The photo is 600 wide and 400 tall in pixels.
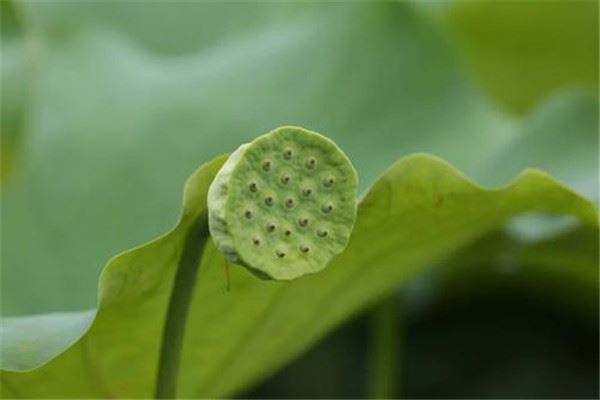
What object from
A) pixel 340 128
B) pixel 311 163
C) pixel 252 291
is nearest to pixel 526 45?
pixel 340 128

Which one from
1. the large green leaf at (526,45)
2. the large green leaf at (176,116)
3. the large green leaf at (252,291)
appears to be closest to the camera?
the large green leaf at (252,291)

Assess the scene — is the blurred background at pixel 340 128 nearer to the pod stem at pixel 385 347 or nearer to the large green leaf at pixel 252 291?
the pod stem at pixel 385 347

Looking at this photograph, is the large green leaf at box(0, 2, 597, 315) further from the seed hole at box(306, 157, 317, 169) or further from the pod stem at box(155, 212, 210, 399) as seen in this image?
the seed hole at box(306, 157, 317, 169)

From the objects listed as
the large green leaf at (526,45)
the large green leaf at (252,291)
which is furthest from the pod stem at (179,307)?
the large green leaf at (526,45)

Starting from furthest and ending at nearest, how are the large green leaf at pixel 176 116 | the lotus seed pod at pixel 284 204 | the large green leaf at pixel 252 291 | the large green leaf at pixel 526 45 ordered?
the large green leaf at pixel 526 45, the large green leaf at pixel 176 116, the large green leaf at pixel 252 291, the lotus seed pod at pixel 284 204

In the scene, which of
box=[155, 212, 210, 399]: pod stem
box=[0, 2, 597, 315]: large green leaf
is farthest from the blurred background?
box=[155, 212, 210, 399]: pod stem
